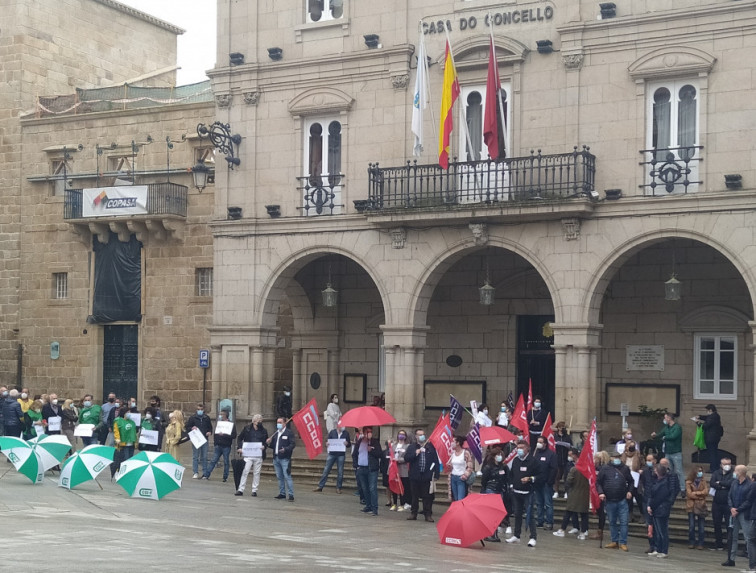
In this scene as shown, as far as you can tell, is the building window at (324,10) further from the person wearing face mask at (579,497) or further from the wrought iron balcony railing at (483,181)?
the person wearing face mask at (579,497)

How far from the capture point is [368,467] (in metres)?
22.8

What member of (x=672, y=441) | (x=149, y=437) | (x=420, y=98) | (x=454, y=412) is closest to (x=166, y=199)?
(x=149, y=437)

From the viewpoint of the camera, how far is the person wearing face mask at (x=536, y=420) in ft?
80.9

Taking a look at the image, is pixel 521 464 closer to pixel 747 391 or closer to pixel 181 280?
pixel 747 391

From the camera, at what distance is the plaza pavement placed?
15.9 metres

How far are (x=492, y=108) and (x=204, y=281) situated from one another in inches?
492

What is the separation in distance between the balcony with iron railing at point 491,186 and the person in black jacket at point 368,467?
5151mm

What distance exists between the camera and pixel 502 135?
25266 millimetres

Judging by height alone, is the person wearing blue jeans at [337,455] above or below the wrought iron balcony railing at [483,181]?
below

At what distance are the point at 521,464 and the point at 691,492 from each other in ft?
8.65

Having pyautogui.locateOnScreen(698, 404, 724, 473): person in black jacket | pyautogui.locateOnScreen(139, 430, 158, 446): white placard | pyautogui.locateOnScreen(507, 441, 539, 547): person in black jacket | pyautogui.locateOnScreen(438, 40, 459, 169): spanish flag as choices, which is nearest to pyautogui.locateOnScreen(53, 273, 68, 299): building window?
pyautogui.locateOnScreen(139, 430, 158, 446): white placard

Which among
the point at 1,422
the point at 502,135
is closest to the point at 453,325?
the point at 502,135

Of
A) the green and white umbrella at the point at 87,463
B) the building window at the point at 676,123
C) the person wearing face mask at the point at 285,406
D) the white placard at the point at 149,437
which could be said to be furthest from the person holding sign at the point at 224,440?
the building window at the point at 676,123

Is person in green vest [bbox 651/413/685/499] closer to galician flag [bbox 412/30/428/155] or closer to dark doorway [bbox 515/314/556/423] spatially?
dark doorway [bbox 515/314/556/423]
